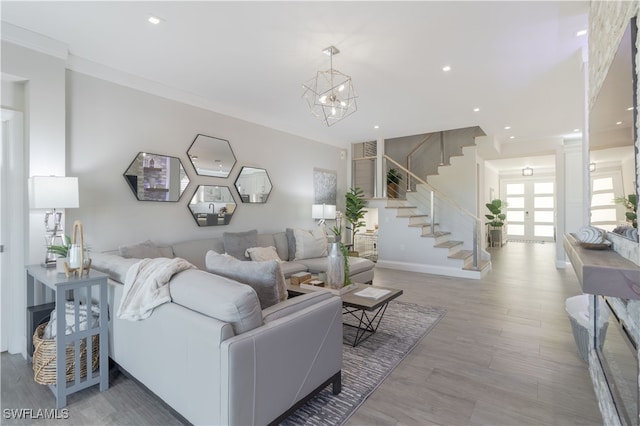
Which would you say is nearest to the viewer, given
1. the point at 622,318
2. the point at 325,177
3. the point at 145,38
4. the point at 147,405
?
the point at 622,318

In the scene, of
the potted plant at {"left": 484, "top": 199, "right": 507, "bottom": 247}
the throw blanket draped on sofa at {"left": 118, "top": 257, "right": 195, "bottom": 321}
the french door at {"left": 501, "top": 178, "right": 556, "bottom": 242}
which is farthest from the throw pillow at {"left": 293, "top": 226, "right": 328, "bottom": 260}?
the french door at {"left": 501, "top": 178, "right": 556, "bottom": 242}

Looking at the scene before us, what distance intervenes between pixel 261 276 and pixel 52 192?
1.99 m

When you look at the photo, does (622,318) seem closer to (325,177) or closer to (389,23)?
(389,23)

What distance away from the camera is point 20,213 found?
110 inches

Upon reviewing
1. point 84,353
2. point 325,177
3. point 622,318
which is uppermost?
point 325,177

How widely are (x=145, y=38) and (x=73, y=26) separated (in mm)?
550

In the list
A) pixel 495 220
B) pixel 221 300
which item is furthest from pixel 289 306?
pixel 495 220

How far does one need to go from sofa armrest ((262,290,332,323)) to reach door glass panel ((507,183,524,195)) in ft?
41.0

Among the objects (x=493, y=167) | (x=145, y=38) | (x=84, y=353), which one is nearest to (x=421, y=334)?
(x=84, y=353)

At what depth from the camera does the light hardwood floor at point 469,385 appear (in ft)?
6.31

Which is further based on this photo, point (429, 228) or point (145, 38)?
point (429, 228)

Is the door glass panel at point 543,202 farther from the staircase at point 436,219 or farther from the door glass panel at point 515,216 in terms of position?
the staircase at point 436,219

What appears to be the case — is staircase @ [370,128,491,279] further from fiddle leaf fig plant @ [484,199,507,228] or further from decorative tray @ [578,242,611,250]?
decorative tray @ [578,242,611,250]

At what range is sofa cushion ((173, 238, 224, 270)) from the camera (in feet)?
12.4
